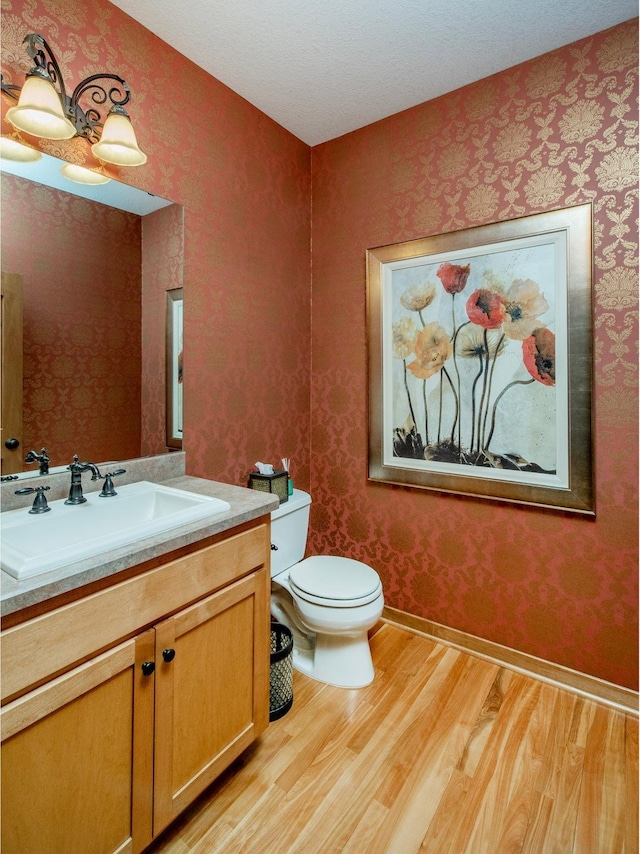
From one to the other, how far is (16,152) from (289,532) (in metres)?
1.67

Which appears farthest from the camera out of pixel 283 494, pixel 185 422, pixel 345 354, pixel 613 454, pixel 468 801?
pixel 345 354

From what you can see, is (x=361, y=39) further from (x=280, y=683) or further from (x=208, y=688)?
(x=280, y=683)

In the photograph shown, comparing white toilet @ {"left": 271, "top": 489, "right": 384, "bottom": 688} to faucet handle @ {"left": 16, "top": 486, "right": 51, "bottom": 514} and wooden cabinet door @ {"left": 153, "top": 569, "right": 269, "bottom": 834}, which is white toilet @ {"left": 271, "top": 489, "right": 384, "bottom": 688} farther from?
faucet handle @ {"left": 16, "top": 486, "right": 51, "bottom": 514}

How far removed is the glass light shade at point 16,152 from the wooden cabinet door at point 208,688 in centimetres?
141

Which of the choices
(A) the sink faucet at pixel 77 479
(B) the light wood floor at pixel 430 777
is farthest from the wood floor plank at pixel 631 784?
(A) the sink faucet at pixel 77 479

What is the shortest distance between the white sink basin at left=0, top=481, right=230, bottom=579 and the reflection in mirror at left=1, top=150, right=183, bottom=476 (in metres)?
0.19

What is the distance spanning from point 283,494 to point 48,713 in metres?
1.23

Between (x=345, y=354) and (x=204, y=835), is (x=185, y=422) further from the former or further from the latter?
(x=204, y=835)

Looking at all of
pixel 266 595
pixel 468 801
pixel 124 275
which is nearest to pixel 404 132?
pixel 124 275

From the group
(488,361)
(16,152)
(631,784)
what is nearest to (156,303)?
(16,152)

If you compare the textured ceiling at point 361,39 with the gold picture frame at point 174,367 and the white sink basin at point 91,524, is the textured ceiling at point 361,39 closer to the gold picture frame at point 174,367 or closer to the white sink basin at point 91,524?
the gold picture frame at point 174,367

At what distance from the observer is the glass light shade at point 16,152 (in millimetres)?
1286

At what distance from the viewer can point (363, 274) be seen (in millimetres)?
2301

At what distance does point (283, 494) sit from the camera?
6.63 feet
